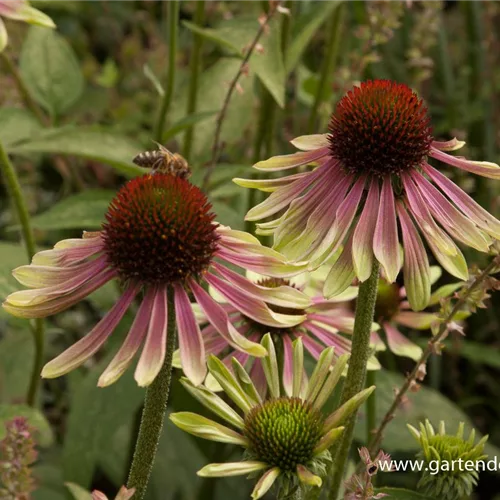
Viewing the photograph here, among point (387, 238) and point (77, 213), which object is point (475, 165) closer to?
point (387, 238)

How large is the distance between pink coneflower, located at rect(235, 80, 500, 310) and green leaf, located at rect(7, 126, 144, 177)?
34cm

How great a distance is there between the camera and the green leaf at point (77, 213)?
1025mm

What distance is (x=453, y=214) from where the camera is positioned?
0.67 meters

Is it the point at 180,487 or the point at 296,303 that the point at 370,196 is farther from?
the point at 180,487

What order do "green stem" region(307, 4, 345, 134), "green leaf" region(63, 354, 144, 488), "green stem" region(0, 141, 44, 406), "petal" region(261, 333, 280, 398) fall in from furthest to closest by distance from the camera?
1. "green stem" region(307, 4, 345, 134)
2. "green leaf" region(63, 354, 144, 488)
3. "green stem" region(0, 141, 44, 406)
4. "petal" region(261, 333, 280, 398)

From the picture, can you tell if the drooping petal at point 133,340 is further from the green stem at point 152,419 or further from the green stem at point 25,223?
the green stem at point 25,223

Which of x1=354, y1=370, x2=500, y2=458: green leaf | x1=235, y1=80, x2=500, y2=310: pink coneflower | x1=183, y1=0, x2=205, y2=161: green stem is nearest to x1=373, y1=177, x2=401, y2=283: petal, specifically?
x1=235, y1=80, x2=500, y2=310: pink coneflower

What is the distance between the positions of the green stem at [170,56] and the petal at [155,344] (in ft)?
1.76

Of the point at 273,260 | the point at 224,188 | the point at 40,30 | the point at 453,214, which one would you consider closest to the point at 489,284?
the point at 453,214

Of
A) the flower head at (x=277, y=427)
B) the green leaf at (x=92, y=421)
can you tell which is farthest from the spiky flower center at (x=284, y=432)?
the green leaf at (x=92, y=421)

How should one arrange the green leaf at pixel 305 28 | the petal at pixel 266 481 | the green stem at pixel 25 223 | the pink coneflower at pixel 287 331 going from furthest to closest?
1. the green leaf at pixel 305 28
2. the green stem at pixel 25 223
3. the pink coneflower at pixel 287 331
4. the petal at pixel 266 481

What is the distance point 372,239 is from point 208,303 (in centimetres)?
13

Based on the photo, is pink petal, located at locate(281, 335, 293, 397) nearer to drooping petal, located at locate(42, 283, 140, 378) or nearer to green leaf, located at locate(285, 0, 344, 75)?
drooping petal, located at locate(42, 283, 140, 378)

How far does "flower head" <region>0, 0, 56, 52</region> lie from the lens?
0.61 metres
